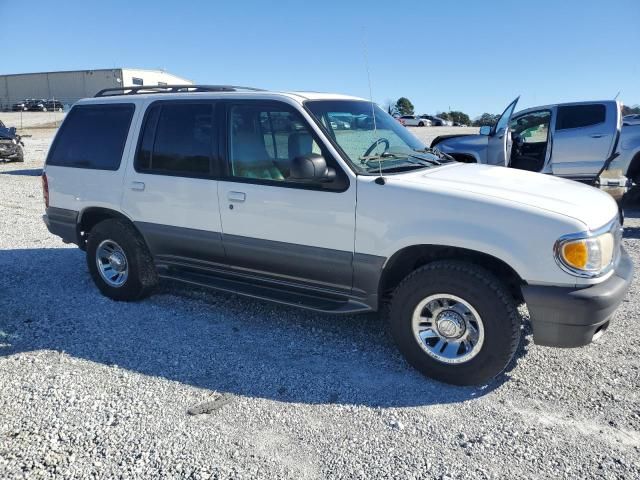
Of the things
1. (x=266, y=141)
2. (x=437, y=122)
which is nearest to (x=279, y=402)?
(x=266, y=141)

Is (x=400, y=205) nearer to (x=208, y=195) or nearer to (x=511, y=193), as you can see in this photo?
(x=511, y=193)

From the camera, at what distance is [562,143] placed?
28.3 ft

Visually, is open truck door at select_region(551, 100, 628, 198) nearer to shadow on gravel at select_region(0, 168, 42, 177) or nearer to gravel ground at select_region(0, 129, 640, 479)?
gravel ground at select_region(0, 129, 640, 479)

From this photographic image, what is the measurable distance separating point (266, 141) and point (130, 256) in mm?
1886

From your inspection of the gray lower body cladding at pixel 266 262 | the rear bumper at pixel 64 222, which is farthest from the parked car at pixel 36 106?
the gray lower body cladding at pixel 266 262

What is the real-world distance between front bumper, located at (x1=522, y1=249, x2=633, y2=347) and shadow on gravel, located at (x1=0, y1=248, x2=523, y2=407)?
59cm

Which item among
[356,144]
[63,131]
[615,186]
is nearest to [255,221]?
[356,144]

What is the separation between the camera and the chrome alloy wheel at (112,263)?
5164mm

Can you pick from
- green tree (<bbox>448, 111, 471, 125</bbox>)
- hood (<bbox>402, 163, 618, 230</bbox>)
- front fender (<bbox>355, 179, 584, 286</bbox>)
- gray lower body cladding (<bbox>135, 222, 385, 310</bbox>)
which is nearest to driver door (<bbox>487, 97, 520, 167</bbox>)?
hood (<bbox>402, 163, 618, 230</bbox>)

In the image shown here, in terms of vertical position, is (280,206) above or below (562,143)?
below

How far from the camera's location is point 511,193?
3.47 m

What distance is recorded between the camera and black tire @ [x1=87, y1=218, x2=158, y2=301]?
197 inches

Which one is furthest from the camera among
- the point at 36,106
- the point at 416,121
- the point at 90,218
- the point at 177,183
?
the point at 36,106

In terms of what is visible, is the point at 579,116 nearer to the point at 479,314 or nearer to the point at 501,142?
the point at 501,142
